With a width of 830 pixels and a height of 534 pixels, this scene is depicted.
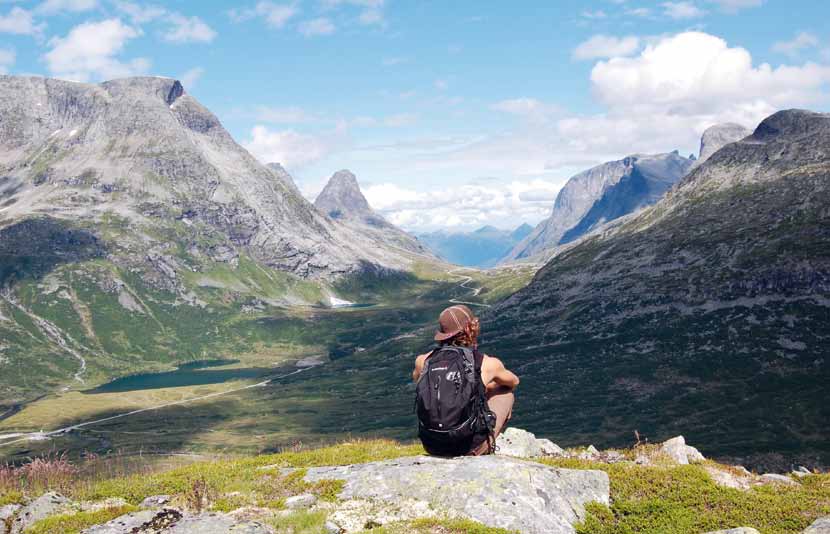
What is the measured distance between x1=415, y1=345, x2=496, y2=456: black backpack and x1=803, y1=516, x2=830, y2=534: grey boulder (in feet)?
28.6

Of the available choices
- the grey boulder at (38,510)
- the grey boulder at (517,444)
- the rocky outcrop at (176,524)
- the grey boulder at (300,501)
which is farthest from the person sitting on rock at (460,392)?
the grey boulder at (38,510)

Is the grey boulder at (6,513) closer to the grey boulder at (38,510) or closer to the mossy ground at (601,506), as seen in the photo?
the grey boulder at (38,510)

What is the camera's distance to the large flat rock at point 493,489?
15.4m

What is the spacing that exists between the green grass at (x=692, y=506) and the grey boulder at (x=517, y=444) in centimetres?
715

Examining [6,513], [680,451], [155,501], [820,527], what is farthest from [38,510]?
[680,451]

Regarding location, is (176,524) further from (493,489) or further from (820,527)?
(820,527)

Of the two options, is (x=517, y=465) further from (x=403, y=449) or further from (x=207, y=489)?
(x=207, y=489)

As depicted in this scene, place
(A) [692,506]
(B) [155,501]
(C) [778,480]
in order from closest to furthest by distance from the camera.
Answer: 1. (A) [692,506]
2. (B) [155,501]
3. (C) [778,480]

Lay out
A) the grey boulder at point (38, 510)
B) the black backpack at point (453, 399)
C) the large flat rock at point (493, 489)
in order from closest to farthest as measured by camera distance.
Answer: the large flat rock at point (493, 489)
the black backpack at point (453, 399)
the grey boulder at point (38, 510)

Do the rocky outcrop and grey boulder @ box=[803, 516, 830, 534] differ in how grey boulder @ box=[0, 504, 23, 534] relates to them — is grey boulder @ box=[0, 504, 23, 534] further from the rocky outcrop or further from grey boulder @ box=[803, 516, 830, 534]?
grey boulder @ box=[803, 516, 830, 534]

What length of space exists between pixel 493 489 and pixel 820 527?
8.64 metres

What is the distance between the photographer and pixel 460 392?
16172mm

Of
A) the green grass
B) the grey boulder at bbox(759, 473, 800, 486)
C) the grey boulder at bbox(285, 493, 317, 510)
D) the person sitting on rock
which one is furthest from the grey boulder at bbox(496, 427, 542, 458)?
Answer: the grey boulder at bbox(285, 493, 317, 510)

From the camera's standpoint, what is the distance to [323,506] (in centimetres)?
1698
